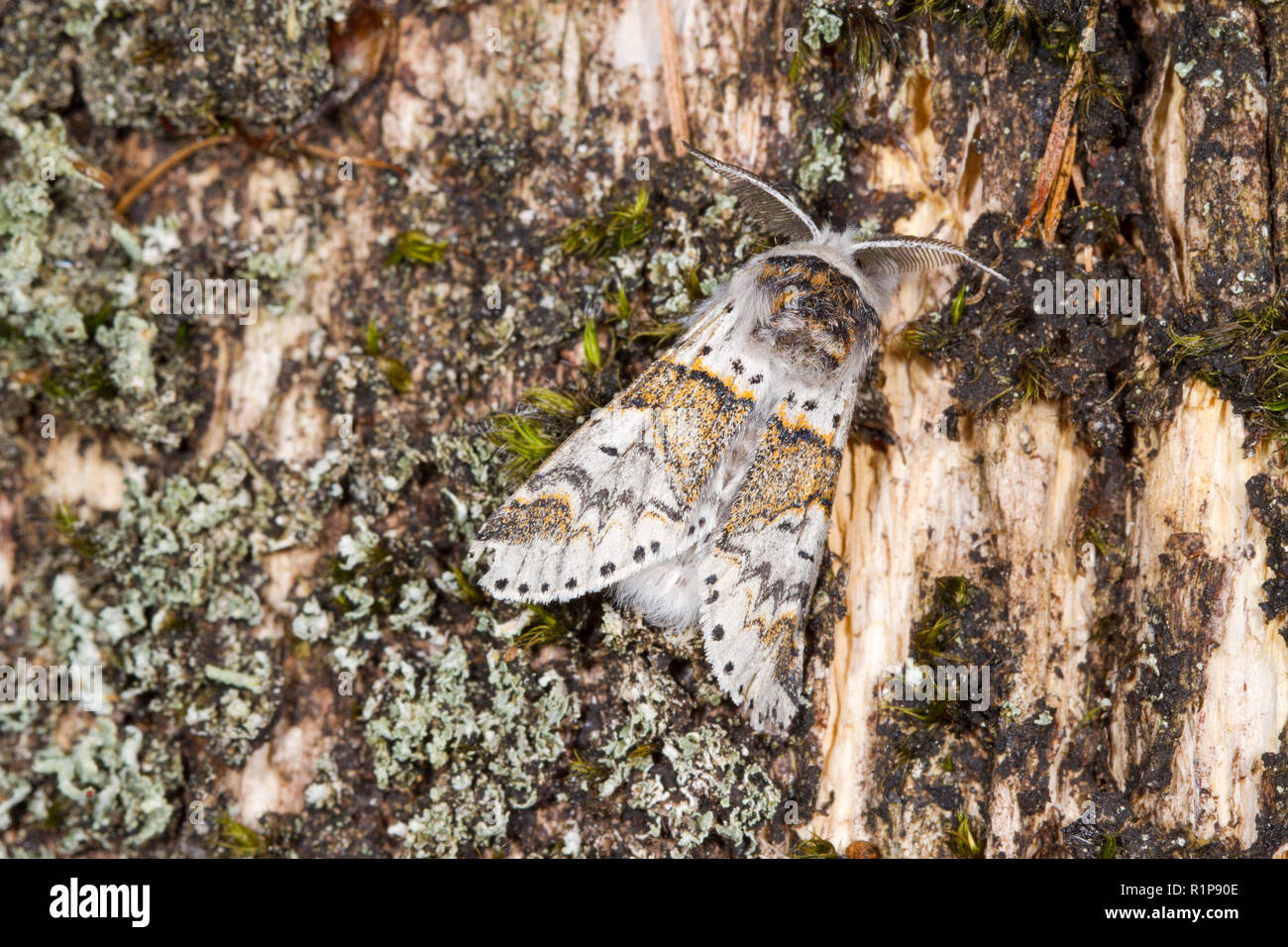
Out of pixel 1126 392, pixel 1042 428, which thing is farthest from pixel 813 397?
pixel 1126 392

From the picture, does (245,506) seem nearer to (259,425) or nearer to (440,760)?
(259,425)

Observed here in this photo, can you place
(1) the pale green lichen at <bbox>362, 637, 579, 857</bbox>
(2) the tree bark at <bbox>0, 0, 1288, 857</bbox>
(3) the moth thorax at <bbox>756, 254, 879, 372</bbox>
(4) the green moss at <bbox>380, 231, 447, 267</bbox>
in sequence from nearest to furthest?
(2) the tree bark at <bbox>0, 0, 1288, 857</bbox> < (3) the moth thorax at <bbox>756, 254, 879, 372</bbox> < (1) the pale green lichen at <bbox>362, 637, 579, 857</bbox> < (4) the green moss at <bbox>380, 231, 447, 267</bbox>

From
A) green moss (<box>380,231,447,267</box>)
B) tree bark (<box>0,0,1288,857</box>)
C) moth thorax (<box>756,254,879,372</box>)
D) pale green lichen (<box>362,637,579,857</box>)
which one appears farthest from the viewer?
green moss (<box>380,231,447,267</box>)

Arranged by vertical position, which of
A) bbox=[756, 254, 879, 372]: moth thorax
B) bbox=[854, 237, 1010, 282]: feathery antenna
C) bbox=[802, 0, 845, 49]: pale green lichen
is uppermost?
bbox=[802, 0, 845, 49]: pale green lichen

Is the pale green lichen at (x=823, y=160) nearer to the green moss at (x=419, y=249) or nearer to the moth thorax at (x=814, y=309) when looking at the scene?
the moth thorax at (x=814, y=309)

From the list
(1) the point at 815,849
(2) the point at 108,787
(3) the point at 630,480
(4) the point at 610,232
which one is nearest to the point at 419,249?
(4) the point at 610,232

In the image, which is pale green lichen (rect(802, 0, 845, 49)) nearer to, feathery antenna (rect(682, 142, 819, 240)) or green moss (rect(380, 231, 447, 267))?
feathery antenna (rect(682, 142, 819, 240))

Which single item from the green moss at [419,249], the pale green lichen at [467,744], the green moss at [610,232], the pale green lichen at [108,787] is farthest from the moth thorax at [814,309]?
the pale green lichen at [108,787]

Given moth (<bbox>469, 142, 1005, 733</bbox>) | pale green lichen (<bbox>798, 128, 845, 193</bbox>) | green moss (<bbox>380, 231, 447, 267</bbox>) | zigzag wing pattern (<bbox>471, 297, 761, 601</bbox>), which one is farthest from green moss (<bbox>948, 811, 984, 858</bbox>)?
green moss (<bbox>380, 231, 447, 267</bbox>)
